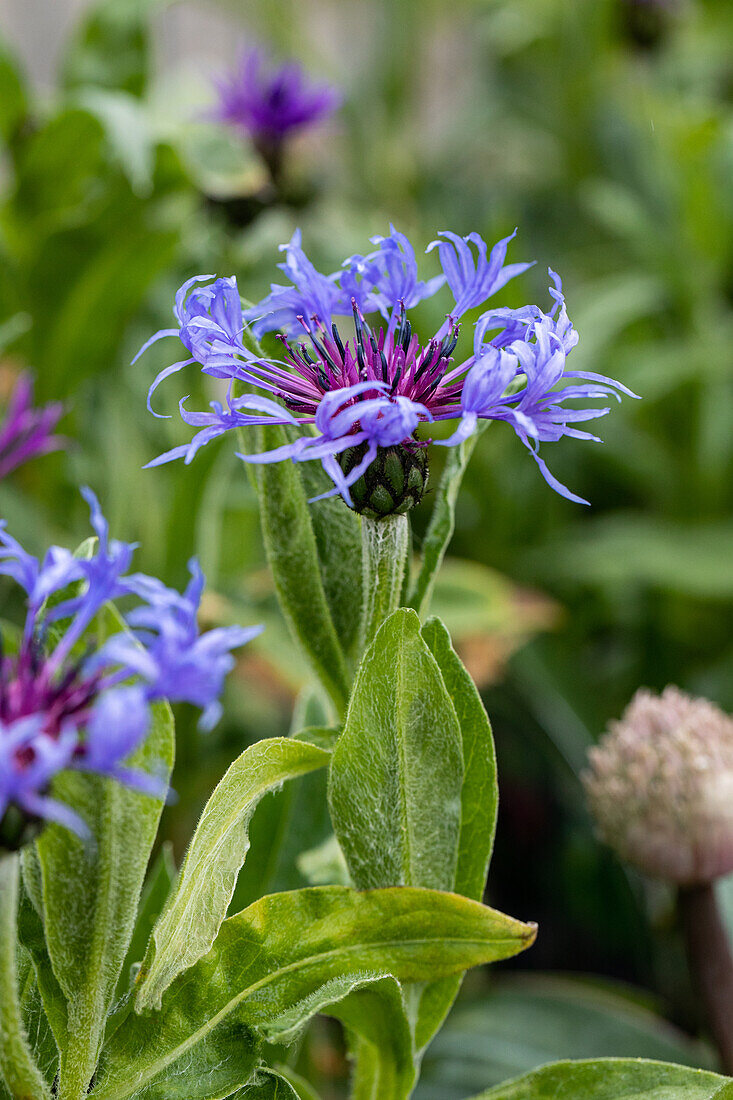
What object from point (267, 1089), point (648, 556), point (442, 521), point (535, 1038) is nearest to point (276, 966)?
point (267, 1089)

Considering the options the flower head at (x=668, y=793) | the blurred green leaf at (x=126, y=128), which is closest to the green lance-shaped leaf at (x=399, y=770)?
the flower head at (x=668, y=793)

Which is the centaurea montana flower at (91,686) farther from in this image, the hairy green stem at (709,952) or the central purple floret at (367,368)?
the hairy green stem at (709,952)

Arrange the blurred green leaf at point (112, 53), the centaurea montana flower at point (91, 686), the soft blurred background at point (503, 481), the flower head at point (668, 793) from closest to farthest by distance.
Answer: the centaurea montana flower at point (91, 686) < the flower head at point (668, 793) < the soft blurred background at point (503, 481) < the blurred green leaf at point (112, 53)

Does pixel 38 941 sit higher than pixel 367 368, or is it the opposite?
pixel 367 368

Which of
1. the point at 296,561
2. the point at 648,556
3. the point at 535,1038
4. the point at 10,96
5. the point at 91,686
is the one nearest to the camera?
the point at 91,686

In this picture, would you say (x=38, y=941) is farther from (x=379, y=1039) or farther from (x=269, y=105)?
(x=269, y=105)

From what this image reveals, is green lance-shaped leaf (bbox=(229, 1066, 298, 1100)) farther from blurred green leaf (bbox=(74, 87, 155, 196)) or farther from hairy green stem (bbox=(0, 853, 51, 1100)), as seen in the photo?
blurred green leaf (bbox=(74, 87, 155, 196))
